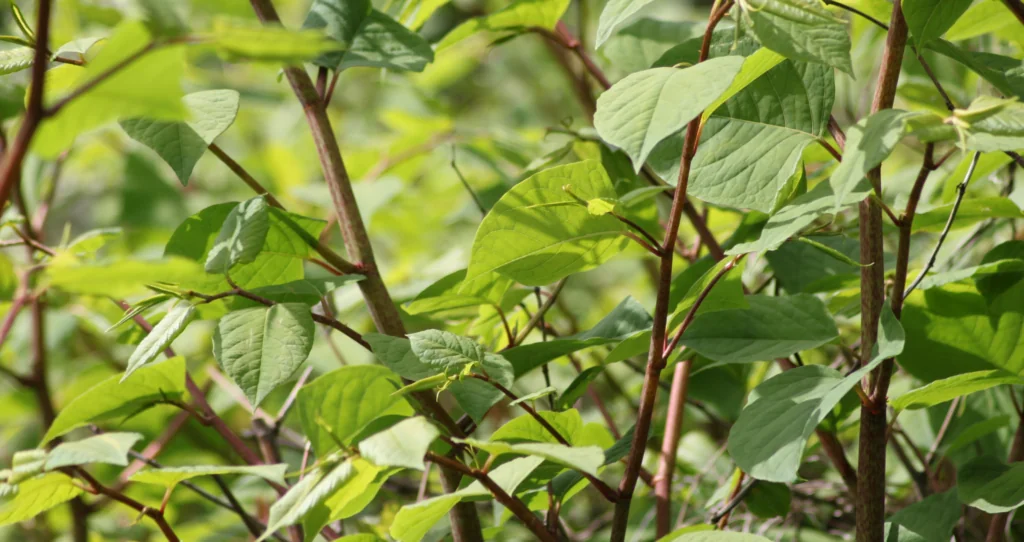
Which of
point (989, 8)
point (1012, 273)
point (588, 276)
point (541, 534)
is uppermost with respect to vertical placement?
point (989, 8)

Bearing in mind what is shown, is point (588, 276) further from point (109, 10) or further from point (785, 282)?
point (785, 282)

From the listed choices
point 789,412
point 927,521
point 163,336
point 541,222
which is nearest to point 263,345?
point 163,336

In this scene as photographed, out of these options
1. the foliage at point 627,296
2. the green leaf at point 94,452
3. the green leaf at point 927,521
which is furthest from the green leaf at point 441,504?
the green leaf at point 927,521

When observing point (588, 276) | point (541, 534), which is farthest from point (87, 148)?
point (541, 534)

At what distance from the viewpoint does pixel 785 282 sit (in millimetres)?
597

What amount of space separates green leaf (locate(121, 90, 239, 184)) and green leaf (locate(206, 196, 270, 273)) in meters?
0.03

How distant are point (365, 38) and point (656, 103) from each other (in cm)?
26

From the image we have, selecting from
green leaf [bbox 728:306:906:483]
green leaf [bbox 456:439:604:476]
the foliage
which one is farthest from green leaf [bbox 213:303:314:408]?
green leaf [bbox 728:306:906:483]

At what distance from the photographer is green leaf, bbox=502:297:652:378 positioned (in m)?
0.48

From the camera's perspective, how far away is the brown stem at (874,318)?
407 millimetres

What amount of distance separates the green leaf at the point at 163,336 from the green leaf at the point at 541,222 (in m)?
0.14

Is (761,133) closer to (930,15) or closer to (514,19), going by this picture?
(930,15)

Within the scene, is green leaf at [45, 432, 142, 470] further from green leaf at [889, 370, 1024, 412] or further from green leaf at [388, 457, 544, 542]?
green leaf at [889, 370, 1024, 412]

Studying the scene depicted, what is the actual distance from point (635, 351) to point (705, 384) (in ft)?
0.73
